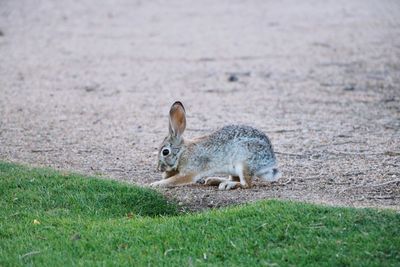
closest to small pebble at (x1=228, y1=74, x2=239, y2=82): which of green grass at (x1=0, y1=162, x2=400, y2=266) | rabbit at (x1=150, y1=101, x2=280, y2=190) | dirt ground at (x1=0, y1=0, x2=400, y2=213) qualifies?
dirt ground at (x1=0, y1=0, x2=400, y2=213)

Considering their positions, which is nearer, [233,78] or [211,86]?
[211,86]

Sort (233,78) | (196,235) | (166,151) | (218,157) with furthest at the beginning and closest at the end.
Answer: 1. (233,78)
2. (166,151)
3. (218,157)
4. (196,235)

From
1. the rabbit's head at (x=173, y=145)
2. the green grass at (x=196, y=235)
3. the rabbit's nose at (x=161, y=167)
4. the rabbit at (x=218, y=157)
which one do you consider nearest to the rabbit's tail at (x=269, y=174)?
the rabbit at (x=218, y=157)

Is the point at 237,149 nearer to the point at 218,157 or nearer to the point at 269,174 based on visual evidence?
the point at 218,157

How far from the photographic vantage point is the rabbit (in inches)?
302

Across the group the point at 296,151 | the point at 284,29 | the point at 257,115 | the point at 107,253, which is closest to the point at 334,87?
the point at 257,115

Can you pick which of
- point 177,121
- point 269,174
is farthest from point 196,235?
point 177,121

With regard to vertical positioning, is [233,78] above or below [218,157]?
below

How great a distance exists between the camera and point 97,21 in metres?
20.6

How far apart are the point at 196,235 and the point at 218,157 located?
194cm

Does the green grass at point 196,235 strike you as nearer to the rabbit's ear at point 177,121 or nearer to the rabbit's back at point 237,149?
the rabbit's back at point 237,149

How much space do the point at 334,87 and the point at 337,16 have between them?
7.87 m

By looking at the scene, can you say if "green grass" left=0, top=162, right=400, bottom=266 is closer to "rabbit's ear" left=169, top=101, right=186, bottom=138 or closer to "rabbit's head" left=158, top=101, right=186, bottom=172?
"rabbit's head" left=158, top=101, right=186, bottom=172

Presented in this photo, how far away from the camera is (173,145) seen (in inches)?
315
